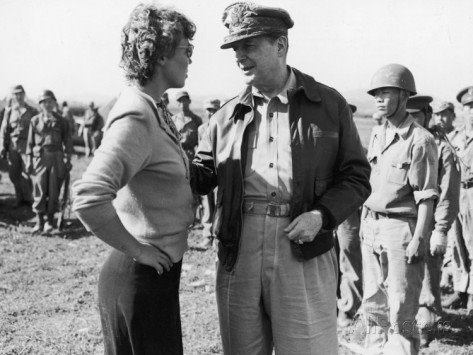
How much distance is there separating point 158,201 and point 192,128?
7.29 m

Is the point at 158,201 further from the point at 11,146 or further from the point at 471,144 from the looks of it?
the point at 11,146

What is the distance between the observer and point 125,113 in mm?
2176

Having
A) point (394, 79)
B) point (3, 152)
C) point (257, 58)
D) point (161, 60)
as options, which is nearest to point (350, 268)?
point (394, 79)

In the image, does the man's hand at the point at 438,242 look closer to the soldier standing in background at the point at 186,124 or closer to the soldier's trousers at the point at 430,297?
the soldier's trousers at the point at 430,297

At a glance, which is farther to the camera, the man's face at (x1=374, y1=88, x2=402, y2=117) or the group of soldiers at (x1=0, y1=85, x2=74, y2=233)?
the group of soldiers at (x1=0, y1=85, x2=74, y2=233)

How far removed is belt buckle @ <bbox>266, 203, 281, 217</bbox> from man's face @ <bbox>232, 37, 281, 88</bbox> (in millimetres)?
640

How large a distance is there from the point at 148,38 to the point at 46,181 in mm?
7723

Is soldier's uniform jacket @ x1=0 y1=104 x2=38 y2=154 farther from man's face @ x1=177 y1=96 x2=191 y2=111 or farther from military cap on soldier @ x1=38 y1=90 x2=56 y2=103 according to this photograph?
man's face @ x1=177 y1=96 x2=191 y2=111

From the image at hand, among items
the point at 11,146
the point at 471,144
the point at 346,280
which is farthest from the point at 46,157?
the point at 471,144

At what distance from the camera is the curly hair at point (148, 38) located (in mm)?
2330

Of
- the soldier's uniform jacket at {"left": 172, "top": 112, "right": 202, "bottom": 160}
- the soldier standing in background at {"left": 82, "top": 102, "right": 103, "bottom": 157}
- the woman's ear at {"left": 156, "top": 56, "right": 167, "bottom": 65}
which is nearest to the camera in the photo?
the woman's ear at {"left": 156, "top": 56, "right": 167, "bottom": 65}

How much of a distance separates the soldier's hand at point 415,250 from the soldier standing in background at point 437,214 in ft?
1.97

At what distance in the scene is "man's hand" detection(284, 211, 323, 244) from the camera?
2621 millimetres

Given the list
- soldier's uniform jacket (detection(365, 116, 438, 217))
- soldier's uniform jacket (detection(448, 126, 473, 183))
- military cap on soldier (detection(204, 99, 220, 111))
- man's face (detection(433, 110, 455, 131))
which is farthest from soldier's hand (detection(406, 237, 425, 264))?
military cap on soldier (detection(204, 99, 220, 111))
